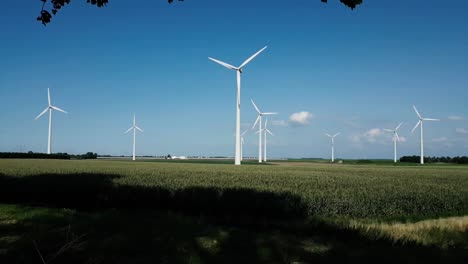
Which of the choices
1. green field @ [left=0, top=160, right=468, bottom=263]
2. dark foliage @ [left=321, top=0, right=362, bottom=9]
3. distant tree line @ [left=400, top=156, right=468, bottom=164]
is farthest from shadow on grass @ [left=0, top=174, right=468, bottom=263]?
distant tree line @ [left=400, top=156, right=468, bottom=164]

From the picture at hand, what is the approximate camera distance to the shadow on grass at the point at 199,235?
28.5ft

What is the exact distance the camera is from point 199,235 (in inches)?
422

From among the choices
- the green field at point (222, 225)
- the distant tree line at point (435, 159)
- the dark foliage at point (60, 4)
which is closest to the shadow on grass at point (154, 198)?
the green field at point (222, 225)

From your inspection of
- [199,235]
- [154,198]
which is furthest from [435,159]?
[199,235]

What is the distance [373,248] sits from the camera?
10.3 meters

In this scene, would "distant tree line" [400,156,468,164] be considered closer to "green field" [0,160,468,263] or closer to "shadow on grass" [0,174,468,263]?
"green field" [0,160,468,263]

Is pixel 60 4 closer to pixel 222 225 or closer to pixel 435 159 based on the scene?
pixel 222 225

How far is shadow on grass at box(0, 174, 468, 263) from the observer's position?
8.69 metres

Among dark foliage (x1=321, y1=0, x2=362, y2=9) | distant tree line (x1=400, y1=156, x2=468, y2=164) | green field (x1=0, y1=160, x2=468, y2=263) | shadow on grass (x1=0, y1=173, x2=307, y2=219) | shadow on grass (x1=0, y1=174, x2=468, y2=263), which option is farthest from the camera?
distant tree line (x1=400, y1=156, x2=468, y2=164)

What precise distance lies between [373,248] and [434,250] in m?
1.86

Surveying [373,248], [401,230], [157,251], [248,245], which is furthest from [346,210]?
[157,251]

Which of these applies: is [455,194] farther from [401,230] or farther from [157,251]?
[157,251]

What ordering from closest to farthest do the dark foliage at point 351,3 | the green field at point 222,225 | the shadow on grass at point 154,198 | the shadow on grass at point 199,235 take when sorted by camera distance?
1. the dark foliage at point 351,3
2. the shadow on grass at point 199,235
3. the green field at point 222,225
4. the shadow on grass at point 154,198

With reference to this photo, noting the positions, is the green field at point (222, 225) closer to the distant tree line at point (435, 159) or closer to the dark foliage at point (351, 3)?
the dark foliage at point (351, 3)
